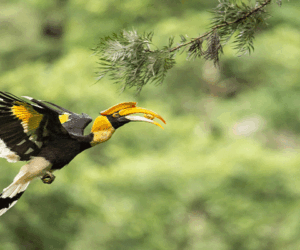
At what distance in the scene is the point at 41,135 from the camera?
1.27 meters

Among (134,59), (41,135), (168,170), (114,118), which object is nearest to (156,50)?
(134,59)

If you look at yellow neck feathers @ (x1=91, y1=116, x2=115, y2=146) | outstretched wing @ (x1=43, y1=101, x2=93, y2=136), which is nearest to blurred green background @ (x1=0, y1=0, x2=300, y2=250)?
outstretched wing @ (x1=43, y1=101, x2=93, y2=136)

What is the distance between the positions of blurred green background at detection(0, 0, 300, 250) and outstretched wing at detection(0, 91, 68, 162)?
2.76m

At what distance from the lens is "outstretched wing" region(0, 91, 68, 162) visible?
1.18 m

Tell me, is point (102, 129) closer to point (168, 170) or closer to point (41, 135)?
point (41, 135)

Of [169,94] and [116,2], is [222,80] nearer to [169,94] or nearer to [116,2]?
[169,94]

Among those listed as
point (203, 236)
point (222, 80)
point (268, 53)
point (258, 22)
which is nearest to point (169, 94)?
point (222, 80)

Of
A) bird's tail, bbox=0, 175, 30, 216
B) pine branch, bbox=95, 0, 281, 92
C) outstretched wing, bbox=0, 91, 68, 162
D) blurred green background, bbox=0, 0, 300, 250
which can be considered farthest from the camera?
blurred green background, bbox=0, 0, 300, 250

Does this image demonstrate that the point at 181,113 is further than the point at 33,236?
Yes

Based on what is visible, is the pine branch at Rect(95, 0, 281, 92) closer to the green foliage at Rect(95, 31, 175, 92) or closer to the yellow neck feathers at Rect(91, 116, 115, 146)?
the green foliage at Rect(95, 31, 175, 92)

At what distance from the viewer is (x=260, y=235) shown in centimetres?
465

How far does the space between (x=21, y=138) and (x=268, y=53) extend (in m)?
4.78

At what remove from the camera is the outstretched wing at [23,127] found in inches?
46.5

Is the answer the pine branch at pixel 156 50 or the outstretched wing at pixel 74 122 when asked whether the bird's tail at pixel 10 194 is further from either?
the pine branch at pixel 156 50
